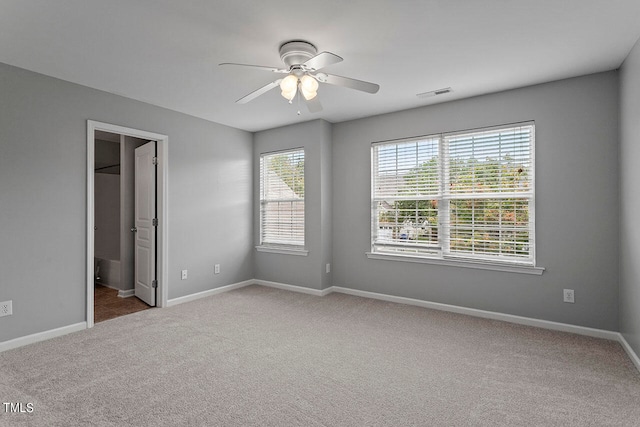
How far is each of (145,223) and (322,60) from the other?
11.2 ft

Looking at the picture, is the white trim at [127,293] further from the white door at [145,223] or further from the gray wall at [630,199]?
the gray wall at [630,199]

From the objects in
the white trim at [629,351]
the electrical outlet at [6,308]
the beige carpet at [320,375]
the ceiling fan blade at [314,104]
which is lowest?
the beige carpet at [320,375]

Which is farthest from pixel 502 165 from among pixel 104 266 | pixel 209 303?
pixel 104 266

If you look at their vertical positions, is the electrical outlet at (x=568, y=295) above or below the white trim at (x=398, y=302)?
above

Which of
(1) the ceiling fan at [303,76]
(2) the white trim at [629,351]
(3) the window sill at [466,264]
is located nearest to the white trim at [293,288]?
(3) the window sill at [466,264]

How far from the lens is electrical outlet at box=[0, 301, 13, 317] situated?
9.50 ft

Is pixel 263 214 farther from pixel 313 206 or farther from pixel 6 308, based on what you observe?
pixel 6 308

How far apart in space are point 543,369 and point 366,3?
9.63ft

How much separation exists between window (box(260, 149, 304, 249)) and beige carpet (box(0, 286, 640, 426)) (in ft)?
5.54

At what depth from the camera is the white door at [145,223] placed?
14.1 ft

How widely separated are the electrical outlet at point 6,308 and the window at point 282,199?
123 inches

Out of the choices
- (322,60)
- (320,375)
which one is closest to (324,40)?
(322,60)

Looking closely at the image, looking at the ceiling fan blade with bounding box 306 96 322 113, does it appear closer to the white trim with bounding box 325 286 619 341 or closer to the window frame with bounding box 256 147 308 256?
the window frame with bounding box 256 147 308 256

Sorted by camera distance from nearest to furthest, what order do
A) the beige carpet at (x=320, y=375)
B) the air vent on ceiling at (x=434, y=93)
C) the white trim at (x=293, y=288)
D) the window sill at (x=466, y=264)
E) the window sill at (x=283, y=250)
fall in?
the beige carpet at (x=320, y=375), the window sill at (x=466, y=264), the air vent on ceiling at (x=434, y=93), the white trim at (x=293, y=288), the window sill at (x=283, y=250)
